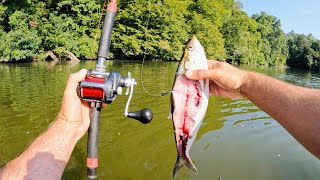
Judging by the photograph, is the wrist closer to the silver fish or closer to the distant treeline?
the silver fish

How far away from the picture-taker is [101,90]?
2160 mm

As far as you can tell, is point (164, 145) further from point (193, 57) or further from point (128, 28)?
point (128, 28)

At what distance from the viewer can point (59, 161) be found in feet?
7.47

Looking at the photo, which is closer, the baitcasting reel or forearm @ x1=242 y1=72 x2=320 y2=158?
forearm @ x1=242 y1=72 x2=320 y2=158

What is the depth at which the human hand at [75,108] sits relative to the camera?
2.25 metres

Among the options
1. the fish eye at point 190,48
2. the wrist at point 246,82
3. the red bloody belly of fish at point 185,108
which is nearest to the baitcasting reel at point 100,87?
the red bloody belly of fish at point 185,108

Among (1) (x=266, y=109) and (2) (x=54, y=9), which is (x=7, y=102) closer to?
(1) (x=266, y=109)

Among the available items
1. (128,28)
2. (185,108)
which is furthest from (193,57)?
(128,28)

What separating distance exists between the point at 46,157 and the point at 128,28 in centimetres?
3569

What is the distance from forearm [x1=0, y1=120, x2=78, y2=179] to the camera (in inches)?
86.0

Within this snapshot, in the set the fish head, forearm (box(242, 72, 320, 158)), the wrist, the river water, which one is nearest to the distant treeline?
the river water

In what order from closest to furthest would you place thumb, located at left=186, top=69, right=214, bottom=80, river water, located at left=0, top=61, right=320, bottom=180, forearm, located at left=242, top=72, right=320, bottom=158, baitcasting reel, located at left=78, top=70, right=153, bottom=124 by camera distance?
forearm, located at left=242, top=72, right=320, bottom=158, baitcasting reel, located at left=78, top=70, right=153, bottom=124, thumb, located at left=186, top=69, right=214, bottom=80, river water, located at left=0, top=61, right=320, bottom=180

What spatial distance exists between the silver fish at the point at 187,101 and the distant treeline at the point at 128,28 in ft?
40.3

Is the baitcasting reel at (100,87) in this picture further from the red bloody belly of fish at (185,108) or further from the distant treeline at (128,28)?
the distant treeline at (128,28)
